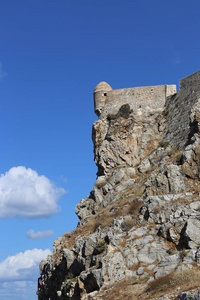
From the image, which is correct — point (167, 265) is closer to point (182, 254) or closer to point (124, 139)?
point (182, 254)

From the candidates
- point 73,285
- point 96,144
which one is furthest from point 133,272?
point 96,144

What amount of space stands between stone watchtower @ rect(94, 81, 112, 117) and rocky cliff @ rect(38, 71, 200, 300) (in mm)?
1061

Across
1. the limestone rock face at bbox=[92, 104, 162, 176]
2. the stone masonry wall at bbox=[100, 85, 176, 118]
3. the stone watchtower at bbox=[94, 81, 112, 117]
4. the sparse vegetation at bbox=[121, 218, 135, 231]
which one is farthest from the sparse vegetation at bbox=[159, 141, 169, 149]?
the sparse vegetation at bbox=[121, 218, 135, 231]

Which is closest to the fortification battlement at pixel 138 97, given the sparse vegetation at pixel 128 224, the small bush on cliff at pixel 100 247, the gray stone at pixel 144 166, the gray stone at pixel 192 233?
the gray stone at pixel 144 166

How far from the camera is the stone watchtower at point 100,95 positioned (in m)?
41.5

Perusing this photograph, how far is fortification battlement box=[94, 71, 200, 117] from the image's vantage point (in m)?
39.1

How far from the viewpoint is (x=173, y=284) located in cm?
1634

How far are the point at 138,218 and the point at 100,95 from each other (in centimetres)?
2125

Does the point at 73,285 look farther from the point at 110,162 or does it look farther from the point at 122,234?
the point at 110,162

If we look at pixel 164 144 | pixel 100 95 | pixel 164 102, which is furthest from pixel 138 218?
pixel 100 95

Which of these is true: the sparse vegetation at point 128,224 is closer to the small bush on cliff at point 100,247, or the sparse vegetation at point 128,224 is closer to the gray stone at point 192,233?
the small bush on cliff at point 100,247

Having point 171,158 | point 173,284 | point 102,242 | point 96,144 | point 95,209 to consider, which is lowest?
point 173,284

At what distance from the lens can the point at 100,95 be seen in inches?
1646

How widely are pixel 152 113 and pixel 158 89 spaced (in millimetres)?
2734
